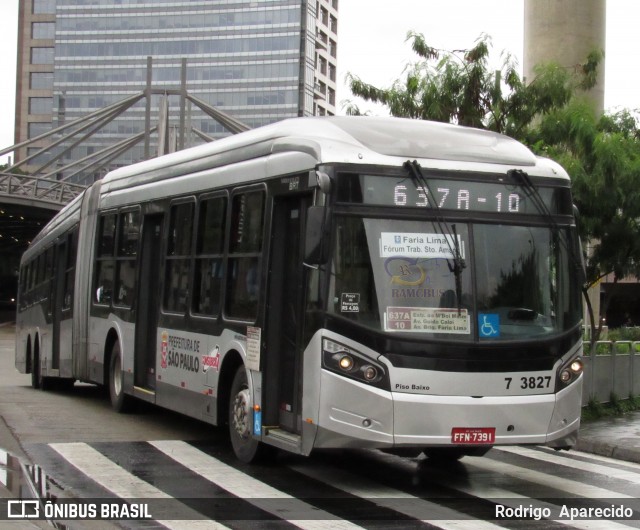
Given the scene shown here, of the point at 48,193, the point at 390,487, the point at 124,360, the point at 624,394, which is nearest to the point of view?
the point at 390,487

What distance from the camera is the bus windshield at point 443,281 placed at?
367 inches

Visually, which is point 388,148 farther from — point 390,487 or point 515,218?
point 390,487

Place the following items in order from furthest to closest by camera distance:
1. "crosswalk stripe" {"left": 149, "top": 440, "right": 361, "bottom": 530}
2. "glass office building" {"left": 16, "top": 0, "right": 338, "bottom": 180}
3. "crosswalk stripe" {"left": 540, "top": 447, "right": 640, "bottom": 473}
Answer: "glass office building" {"left": 16, "top": 0, "right": 338, "bottom": 180} < "crosswalk stripe" {"left": 540, "top": 447, "right": 640, "bottom": 473} < "crosswalk stripe" {"left": 149, "top": 440, "right": 361, "bottom": 530}

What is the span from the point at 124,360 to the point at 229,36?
125942 mm

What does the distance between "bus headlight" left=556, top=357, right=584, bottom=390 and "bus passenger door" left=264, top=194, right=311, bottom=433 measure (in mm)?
2373

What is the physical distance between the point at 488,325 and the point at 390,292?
3.03 feet

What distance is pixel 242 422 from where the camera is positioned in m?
10.9

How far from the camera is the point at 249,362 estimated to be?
10.5 m

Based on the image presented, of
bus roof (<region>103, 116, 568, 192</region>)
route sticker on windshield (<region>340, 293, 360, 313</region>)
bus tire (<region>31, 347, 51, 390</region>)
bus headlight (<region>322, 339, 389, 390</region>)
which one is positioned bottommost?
bus tire (<region>31, 347, 51, 390</region>)

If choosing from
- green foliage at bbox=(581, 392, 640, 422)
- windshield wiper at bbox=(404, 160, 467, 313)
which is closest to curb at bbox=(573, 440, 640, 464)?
green foliage at bbox=(581, 392, 640, 422)

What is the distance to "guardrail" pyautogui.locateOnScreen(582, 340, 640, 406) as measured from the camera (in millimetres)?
16250

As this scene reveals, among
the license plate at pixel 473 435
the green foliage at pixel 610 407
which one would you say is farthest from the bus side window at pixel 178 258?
the green foliage at pixel 610 407

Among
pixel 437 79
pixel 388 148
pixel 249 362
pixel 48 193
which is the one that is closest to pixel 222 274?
pixel 249 362

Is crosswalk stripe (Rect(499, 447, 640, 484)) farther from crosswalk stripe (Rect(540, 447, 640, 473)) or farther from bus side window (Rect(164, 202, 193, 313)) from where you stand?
bus side window (Rect(164, 202, 193, 313))
